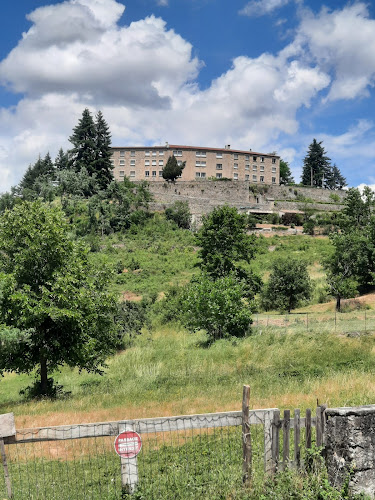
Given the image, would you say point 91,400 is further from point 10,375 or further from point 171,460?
point 10,375

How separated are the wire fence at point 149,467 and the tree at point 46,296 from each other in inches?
271

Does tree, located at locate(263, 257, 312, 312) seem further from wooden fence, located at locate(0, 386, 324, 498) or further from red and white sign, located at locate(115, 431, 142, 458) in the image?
red and white sign, located at locate(115, 431, 142, 458)

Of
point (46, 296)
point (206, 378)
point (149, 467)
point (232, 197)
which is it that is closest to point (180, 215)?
point (232, 197)

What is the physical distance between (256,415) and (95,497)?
7.97ft

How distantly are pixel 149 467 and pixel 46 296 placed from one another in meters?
8.64

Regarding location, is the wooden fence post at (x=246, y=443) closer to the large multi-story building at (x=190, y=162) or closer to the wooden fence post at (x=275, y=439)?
the wooden fence post at (x=275, y=439)

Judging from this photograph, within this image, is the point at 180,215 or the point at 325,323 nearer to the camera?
the point at 325,323

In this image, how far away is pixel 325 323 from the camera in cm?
2383

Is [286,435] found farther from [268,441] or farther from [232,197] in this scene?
[232,197]

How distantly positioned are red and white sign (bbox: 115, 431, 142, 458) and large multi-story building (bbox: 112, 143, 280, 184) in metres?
83.3

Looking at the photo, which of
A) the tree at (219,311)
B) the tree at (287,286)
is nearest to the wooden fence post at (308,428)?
the tree at (219,311)

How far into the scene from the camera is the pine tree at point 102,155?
67.8m

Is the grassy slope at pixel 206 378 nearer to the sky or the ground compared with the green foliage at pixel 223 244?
nearer to the ground

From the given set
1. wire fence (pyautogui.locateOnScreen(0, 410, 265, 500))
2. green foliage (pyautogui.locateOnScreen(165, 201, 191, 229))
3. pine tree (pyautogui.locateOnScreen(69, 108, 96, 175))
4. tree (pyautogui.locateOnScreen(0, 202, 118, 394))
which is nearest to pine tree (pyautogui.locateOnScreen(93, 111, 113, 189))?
pine tree (pyautogui.locateOnScreen(69, 108, 96, 175))
